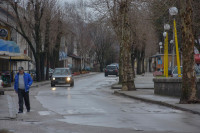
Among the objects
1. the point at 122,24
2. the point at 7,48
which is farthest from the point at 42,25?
the point at 122,24

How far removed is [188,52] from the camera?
17859mm

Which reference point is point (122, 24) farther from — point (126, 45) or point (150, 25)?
point (150, 25)

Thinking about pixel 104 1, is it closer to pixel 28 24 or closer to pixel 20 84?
pixel 28 24

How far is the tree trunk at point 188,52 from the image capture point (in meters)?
17.7

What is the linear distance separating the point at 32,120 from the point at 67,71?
83.3 feet

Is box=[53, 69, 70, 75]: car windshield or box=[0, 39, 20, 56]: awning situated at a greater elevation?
box=[0, 39, 20, 56]: awning

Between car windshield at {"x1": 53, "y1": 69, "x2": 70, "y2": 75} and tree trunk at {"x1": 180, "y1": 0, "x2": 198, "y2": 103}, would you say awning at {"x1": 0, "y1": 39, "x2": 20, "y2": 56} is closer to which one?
car windshield at {"x1": 53, "y1": 69, "x2": 70, "y2": 75}

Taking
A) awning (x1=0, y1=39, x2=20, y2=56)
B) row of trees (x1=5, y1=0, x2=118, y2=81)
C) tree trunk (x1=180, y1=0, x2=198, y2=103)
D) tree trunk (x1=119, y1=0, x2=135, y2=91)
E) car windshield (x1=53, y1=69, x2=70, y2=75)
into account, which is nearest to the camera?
tree trunk (x1=180, y1=0, x2=198, y2=103)

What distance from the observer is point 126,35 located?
95.6ft

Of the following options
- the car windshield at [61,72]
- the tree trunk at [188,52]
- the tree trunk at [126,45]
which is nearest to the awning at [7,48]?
the car windshield at [61,72]

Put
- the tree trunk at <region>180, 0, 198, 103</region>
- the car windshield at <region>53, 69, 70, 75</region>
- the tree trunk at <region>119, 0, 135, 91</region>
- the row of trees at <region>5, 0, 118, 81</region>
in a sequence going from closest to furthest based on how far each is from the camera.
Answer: the tree trunk at <region>180, 0, 198, 103</region> → the tree trunk at <region>119, 0, 135, 91</region> → the car windshield at <region>53, 69, 70, 75</region> → the row of trees at <region>5, 0, 118, 81</region>

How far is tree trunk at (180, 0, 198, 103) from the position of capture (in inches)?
698

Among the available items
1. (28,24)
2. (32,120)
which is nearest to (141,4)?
(28,24)

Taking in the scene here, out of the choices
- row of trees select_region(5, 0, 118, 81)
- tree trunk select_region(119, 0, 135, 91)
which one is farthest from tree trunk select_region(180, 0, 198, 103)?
row of trees select_region(5, 0, 118, 81)
